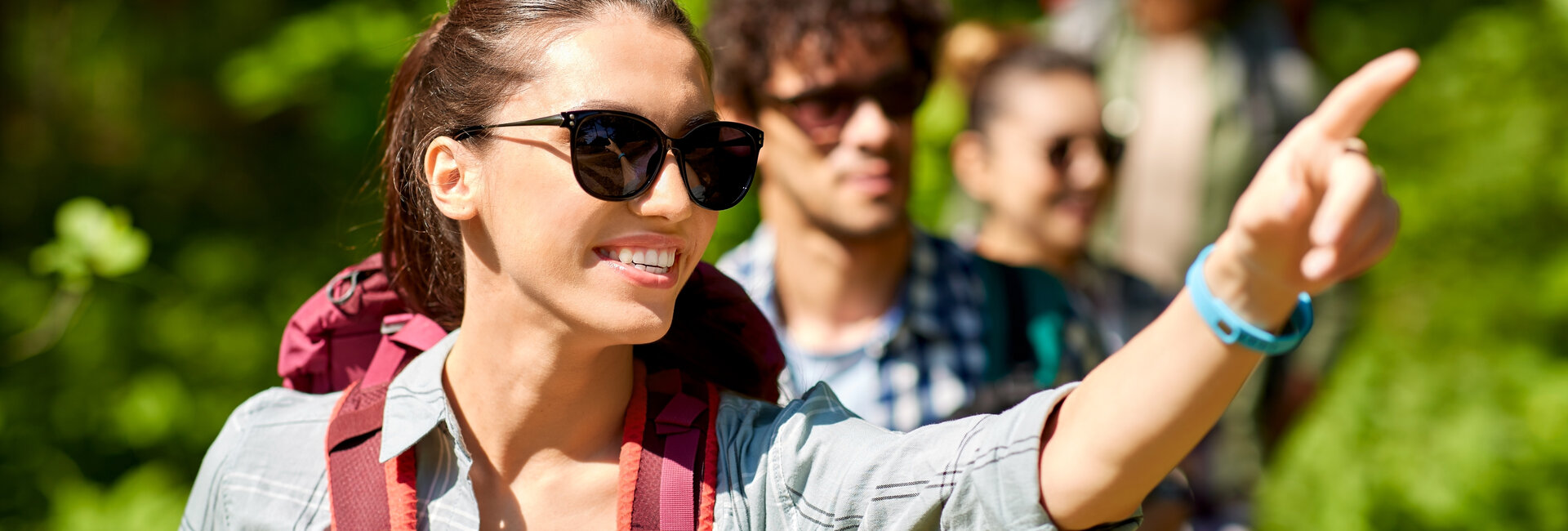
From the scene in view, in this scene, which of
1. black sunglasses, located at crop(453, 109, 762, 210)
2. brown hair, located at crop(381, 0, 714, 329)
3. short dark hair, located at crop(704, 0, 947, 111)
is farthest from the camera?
short dark hair, located at crop(704, 0, 947, 111)

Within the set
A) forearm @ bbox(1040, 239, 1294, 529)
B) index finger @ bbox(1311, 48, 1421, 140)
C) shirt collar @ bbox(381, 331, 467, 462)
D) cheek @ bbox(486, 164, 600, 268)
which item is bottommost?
shirt collar @ bbox(381, 331, 467, 462)

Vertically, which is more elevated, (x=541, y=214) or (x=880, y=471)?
(x=541, y=214)

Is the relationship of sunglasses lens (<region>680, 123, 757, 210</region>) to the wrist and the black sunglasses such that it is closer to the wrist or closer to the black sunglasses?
the black sunglasses

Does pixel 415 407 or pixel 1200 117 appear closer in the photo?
pixel 415 407

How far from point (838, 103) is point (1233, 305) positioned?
6.32ft

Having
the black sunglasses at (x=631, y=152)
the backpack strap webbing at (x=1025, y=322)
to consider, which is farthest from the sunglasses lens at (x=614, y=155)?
the backpack strap webbing at (x=1025, y=322)

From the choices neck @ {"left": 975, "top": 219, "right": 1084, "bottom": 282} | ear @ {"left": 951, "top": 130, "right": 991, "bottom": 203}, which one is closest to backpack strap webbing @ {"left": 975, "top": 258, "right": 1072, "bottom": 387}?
neck @ {"left": 975, "top": 219, "right": 1084, "bottom": 282}

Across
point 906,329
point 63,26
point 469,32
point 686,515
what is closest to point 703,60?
point 469,32

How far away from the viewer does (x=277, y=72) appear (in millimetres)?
3646

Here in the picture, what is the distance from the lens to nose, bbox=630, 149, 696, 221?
1.36 meters

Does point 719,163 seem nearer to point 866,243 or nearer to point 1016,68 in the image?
point 866,243

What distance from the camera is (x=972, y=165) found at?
3.83 m

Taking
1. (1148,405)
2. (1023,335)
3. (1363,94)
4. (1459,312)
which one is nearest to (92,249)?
(1023,335)

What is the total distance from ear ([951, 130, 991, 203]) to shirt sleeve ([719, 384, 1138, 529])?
236 cm
